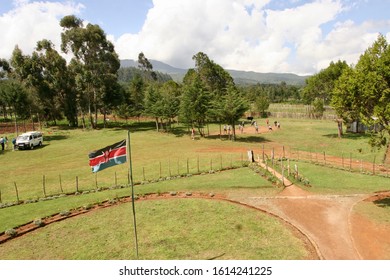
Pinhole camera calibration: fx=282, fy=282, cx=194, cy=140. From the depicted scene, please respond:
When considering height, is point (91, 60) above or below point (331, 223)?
above

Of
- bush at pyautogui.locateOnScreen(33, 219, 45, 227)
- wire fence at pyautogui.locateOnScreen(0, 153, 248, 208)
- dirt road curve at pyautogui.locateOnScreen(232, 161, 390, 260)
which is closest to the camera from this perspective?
dirt road curve at pyautogui.locateOnScreen(232, 161, 390, 260)

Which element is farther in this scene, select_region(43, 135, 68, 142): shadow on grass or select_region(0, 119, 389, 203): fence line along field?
select_region(43, 135, 68, 142): shadow on grass

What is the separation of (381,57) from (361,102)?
266cm

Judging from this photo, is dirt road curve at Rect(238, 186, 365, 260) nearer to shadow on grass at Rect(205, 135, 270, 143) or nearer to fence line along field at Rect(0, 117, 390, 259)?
fence line along field at Rect(0, 117, 390, 259)

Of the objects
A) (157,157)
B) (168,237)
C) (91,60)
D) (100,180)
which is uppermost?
(91,60)

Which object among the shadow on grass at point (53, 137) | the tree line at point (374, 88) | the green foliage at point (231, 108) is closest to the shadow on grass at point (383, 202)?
the tree line at point (374, 88)

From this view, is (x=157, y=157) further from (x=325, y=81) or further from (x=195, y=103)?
(x=325, y=81)

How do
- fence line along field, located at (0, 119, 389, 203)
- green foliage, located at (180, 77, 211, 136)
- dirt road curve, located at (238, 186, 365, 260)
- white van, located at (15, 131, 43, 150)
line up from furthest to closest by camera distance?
green foliage, located at (180, 77, 211, 136)
white van, located at (15, 131, 43, 150)
fence line along field, located at (0, 119, 389, 203)
dirt road curve, located at (238, 186, 365, 260)

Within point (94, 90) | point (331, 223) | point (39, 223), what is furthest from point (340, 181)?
point (94, 90)

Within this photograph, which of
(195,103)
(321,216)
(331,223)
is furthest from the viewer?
(195,103)

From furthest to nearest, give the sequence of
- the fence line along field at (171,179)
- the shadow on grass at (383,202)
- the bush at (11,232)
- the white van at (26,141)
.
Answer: the white van at (26,141)
the shadow on grass at (383,202)
the bush at (11,232)
the fence line along field at (171,179)

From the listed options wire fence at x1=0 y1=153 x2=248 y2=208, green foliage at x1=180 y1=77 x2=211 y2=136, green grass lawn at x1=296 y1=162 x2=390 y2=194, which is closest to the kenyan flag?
wire fence at x1=0 y1=153 x2=248 y2=208

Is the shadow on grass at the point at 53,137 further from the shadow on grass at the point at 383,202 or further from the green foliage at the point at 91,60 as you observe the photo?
the shadow on grass at the point at 383,202
